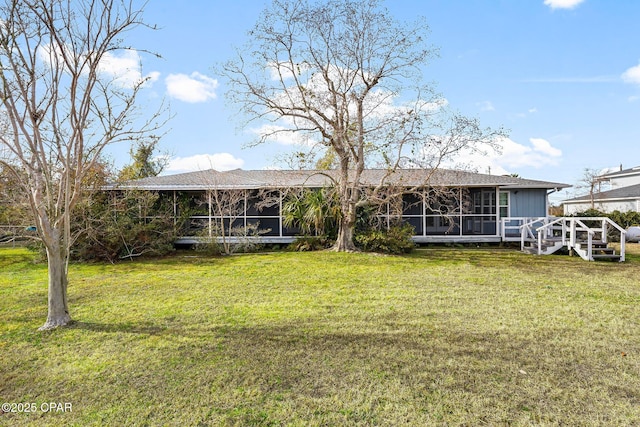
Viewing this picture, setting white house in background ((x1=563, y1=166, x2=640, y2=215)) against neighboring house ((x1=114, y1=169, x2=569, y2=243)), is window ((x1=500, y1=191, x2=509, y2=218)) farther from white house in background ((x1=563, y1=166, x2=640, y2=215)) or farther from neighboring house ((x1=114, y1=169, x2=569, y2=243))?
white house in background ((x1=563, y1=166, x2=640, y2=215))

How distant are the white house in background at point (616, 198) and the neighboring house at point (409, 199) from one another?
11361 mm

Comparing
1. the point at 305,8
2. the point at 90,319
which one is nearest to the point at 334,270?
the point at 90,319

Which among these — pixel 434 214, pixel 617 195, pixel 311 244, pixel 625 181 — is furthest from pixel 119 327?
pixel 625 181

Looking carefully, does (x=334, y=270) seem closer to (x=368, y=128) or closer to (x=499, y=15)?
(x=368, y=128)

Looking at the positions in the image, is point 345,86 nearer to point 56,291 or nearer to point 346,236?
point 346,236

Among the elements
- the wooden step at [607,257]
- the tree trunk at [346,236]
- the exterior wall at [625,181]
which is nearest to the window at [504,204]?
the wooden step at [607,257]

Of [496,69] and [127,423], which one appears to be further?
[496,69]

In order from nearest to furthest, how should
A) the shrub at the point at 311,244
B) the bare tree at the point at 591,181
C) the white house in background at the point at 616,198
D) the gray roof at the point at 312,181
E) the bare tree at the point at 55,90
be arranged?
the bare tree at the point at 55,90
the gray roof at the point at 312,181
the shrub at the point at 311,244
the white house in background at the point at 616,198
the bare tree at the point at 591,181

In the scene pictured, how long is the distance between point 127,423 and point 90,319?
142 inches

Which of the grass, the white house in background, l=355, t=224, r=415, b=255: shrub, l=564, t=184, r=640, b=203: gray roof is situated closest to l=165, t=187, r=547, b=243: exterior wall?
l=355, t=224, r=415, b=255: shrub

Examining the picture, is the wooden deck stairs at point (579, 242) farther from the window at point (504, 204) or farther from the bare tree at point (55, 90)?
the bare tree at point (55, 90)

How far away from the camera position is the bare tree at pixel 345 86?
1262 cm

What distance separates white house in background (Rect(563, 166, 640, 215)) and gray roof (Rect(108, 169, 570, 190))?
13203mm

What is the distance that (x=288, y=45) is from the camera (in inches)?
531
